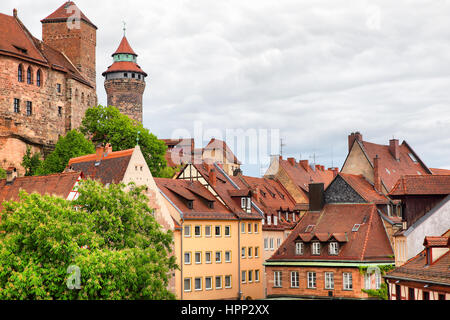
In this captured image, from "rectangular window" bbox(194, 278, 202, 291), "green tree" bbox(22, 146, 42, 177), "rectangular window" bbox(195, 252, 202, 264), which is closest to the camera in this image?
"rectangular window" bbox(194, 278, 202, 291)

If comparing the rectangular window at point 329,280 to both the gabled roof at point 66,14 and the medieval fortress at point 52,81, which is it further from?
the gabled roof at point 66,14

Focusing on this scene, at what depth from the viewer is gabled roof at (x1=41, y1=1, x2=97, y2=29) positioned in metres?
89.9

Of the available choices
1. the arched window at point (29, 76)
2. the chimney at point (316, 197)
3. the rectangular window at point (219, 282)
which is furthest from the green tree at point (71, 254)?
the arched window at point (29, 76)

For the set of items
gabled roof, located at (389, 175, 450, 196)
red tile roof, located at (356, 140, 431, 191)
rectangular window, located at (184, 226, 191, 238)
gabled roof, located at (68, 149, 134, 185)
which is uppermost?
red tile roof, located at (356, 140, 431, 191)

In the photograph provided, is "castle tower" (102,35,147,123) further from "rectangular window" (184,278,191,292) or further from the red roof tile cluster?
"rectangular window" (184,278,191,292)

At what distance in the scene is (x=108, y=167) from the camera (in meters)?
45.8

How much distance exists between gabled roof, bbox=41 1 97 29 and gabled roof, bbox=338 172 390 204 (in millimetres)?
51716

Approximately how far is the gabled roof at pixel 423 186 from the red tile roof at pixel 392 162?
17990mm

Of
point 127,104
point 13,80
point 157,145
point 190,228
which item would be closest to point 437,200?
point 190,228

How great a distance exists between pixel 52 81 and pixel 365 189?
43.4 meters

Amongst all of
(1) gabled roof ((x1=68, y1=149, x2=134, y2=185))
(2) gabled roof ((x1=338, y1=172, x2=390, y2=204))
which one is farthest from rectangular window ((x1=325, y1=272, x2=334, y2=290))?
(1) gabled roof ((x1=68, y1=149, x2=134, y2=185))

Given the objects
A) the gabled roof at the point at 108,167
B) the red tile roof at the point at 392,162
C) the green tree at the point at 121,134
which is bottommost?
the gabled roof at the point at 108,167

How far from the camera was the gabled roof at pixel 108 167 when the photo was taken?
146 ft
